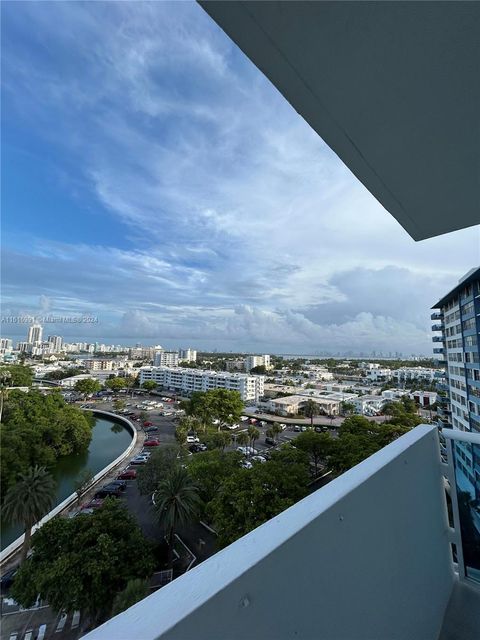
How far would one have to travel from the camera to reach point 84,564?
381cm

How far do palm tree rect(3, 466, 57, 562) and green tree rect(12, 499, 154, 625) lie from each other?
22.6 inches

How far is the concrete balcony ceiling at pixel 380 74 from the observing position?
427 millimetres

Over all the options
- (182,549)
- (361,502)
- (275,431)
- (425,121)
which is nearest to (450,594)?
(361,502)

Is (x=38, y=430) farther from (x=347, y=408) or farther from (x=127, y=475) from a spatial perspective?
(x=347, y=408)

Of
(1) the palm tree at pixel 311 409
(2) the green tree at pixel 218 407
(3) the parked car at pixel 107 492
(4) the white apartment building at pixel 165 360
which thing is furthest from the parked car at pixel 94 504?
(4) the white apartment building at pixel 165 360

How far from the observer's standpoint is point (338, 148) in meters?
0.72

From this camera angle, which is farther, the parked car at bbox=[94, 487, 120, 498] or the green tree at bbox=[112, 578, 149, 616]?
the parked car at bbox=[94, 487, 120, 498]

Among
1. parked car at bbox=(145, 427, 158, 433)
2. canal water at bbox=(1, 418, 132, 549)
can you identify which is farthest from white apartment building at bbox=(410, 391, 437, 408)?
canal water at bbox=(1, 418, 132, 549)

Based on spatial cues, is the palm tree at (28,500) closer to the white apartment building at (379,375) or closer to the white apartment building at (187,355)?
the white apartment building at (379,375)

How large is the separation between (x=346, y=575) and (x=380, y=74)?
857 millimetres

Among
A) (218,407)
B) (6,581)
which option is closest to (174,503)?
(6,581)

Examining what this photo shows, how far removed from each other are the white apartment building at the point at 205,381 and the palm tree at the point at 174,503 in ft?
47.1

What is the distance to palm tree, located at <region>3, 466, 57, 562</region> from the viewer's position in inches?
177

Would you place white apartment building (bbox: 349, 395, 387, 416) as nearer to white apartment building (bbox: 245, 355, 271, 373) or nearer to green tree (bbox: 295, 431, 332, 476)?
green tree (bbox: 295, 431, 332, 476)
